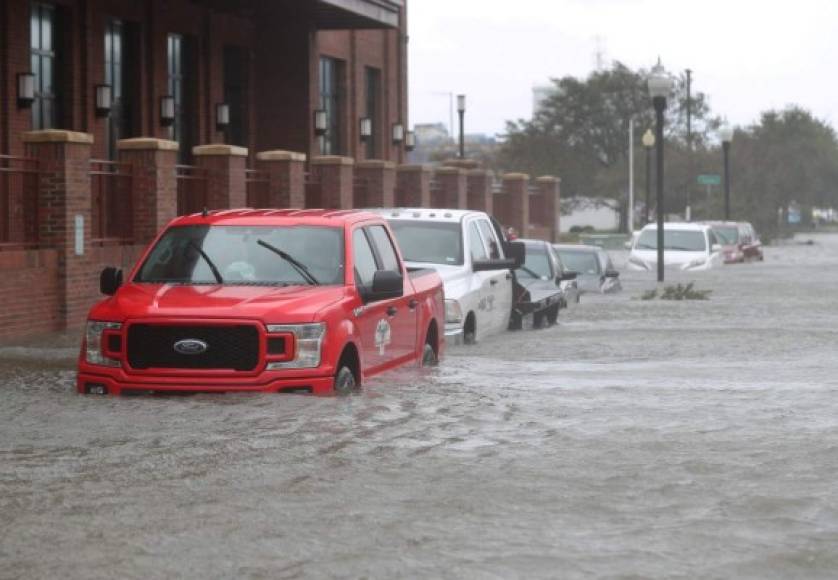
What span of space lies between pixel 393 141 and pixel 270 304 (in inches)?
1210

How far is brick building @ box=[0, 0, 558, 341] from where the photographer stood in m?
20.8

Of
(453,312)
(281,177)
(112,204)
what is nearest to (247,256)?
(453,312)

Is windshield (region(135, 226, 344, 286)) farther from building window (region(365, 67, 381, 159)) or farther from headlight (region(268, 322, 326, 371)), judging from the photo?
building window (region(365, 67, 381, 159))

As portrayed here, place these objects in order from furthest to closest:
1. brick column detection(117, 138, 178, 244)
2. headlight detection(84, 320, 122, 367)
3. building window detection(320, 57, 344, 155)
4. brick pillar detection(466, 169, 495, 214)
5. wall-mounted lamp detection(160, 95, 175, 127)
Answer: brick pillar detection(466, 169, 495, 214) < building window detection(320, 57, 344, 155) < wall-mounted lamp detection(160, 95, 175, 127) < brick column detection(117, 138, 178, 244) < headlight detection(84, 320, 122, 367)

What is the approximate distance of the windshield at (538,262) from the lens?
87.8 ft

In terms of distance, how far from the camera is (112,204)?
75.3ft

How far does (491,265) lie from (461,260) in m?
0.45

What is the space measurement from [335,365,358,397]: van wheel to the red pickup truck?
0.03 feet

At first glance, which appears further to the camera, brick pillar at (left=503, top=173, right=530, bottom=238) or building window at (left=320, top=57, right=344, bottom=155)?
brick pillar at (left=503, top=173, right=530, bottom=238)

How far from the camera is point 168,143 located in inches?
917

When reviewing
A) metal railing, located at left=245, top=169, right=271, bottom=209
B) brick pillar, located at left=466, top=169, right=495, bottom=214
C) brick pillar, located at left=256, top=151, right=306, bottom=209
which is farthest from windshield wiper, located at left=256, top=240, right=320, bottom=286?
brick pillar, located at left=466, top=169, right=495, bottom=214

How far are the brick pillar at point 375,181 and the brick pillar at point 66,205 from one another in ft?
44.8

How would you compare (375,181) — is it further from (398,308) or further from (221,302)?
(221,302)

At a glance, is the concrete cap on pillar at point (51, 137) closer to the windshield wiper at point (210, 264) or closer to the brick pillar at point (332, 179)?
the windshield wiper at point (210, 264)
